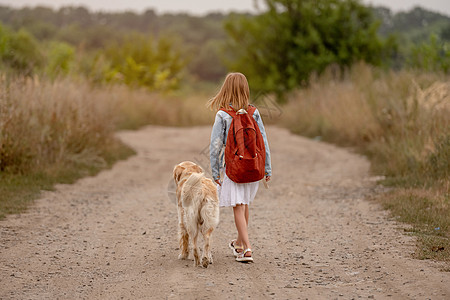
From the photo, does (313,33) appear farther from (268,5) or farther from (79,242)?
(79,242)

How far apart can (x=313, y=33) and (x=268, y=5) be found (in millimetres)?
3106

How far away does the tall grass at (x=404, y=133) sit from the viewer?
7596 millimetres

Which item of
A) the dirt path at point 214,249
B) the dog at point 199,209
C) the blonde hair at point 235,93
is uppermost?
the blonde hair at point 235,93

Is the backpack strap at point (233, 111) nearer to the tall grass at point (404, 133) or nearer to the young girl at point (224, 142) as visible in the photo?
the young girl at point (224, 142)

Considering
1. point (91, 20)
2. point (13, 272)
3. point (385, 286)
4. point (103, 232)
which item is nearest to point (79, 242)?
point (103, 232)

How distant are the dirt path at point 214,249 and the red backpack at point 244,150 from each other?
0.90 meters

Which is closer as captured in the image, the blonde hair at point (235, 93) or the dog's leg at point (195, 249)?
the dog's leg at point (195, 249)

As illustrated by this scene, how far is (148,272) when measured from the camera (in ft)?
17.3

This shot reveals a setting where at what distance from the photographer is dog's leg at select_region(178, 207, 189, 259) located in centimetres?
556

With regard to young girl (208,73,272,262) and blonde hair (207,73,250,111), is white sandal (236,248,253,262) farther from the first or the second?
blonde hair (207,73,250,111)

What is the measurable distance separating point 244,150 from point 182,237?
43.0 inches

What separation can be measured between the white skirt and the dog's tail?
464 millimetres

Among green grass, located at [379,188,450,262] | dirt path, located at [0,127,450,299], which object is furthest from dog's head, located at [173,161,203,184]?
green grass, located at [379,188,450,262]

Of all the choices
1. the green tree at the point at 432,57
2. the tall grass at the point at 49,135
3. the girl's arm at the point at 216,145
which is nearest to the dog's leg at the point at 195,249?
the girl's arm at the point at 216,145
